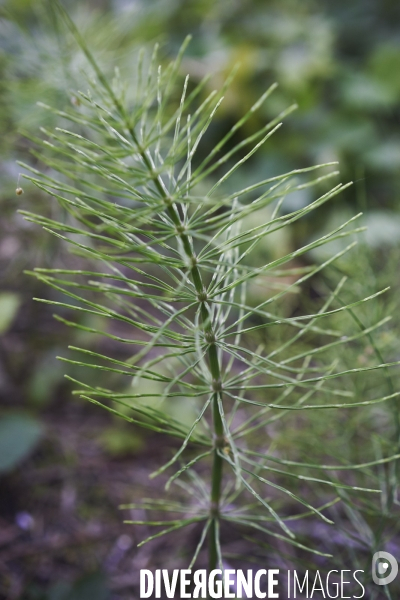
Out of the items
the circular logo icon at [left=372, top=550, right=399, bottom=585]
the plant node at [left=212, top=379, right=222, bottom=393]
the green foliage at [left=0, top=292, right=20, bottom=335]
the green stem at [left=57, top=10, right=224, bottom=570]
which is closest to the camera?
the green stem at [left=57, top=10, right=224, bottom=570]

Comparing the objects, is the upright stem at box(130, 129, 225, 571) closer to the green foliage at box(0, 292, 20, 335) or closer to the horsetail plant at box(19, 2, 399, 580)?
the horsetail plant at box(19, 2, 399, 580)

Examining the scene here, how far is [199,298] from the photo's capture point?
0.52m

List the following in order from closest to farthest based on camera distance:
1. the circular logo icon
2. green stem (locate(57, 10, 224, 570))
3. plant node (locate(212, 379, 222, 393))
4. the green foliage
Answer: green stem (locate(57, 10, 224, 570)) → plant node (locate(212, 379, 222, 393)) → the circular logo icon → the green foliage

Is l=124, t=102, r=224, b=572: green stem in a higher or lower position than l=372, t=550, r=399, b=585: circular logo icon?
higher

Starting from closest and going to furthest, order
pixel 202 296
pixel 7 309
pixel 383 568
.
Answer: pixel 202 296, pixel 383 568, pixel 7 309

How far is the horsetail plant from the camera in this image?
0.45 m

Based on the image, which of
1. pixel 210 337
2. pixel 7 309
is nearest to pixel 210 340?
pixel 210 337

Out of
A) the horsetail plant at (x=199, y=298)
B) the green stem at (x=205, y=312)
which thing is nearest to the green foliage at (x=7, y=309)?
the horsetail plant at (x=199, y=298)

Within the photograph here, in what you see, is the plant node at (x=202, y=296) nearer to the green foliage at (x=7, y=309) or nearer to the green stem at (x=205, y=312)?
the green stem at (x=205, y=312)

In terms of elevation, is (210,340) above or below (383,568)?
above

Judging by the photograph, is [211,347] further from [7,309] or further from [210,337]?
[7,309]

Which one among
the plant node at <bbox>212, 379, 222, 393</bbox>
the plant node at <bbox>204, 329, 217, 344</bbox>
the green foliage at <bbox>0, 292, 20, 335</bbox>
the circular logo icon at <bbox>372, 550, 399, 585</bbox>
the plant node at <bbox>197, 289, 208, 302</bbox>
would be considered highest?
the green foliage at <bbox>0, 292, 20, 335</bbox>

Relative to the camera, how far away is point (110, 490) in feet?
3.75

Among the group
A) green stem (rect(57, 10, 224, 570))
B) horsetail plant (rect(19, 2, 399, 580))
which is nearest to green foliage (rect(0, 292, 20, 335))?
horsetail plant (rect(19, 2, 399, 580))
